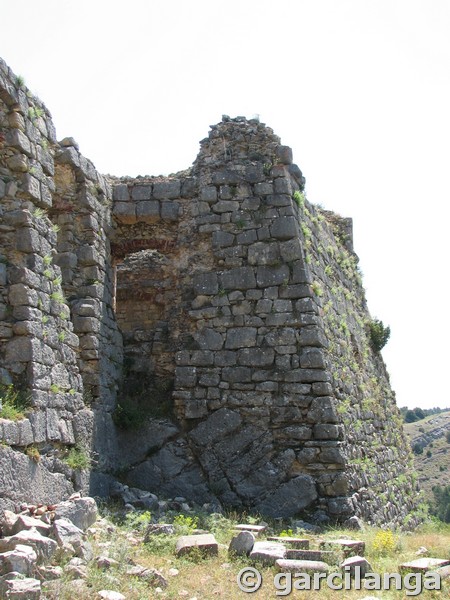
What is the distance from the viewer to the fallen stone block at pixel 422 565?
586 centimetres

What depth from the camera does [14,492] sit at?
6195 mm

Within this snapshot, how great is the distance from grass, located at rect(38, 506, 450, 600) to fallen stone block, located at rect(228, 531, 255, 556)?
0.09 m

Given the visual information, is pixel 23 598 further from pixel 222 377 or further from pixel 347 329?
pixel 347 329

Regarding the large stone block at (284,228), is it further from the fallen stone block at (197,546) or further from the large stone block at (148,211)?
the fallen stone block at (197,546)

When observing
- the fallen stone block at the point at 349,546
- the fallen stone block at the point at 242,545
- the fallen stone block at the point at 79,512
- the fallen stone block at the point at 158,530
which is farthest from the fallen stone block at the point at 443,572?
the fallen stone block at the point at 79,512

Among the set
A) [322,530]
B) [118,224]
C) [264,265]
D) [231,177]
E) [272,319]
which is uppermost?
[231,177]

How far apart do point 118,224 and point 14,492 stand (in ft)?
18.1

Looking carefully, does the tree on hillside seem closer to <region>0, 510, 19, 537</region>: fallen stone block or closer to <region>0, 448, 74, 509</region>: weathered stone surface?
<region>0, 448, 74, 509</region>: weathered stone surface

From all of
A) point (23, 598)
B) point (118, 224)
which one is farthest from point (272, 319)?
point (23, 598)

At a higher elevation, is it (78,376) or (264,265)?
(264,265)

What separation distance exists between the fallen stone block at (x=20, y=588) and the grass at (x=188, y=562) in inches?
6.6

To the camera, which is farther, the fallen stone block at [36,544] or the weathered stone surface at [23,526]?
the weathered stone surface at [23,526]

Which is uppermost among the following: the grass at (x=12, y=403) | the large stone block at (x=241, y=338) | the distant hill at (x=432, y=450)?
the large stone block at (x=241, y=338)

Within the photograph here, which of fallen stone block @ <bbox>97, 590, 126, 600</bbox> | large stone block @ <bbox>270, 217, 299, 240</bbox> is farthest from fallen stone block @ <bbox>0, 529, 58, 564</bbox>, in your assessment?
large stone block @ <bbox>270, 217, 299, 240</bbox>
